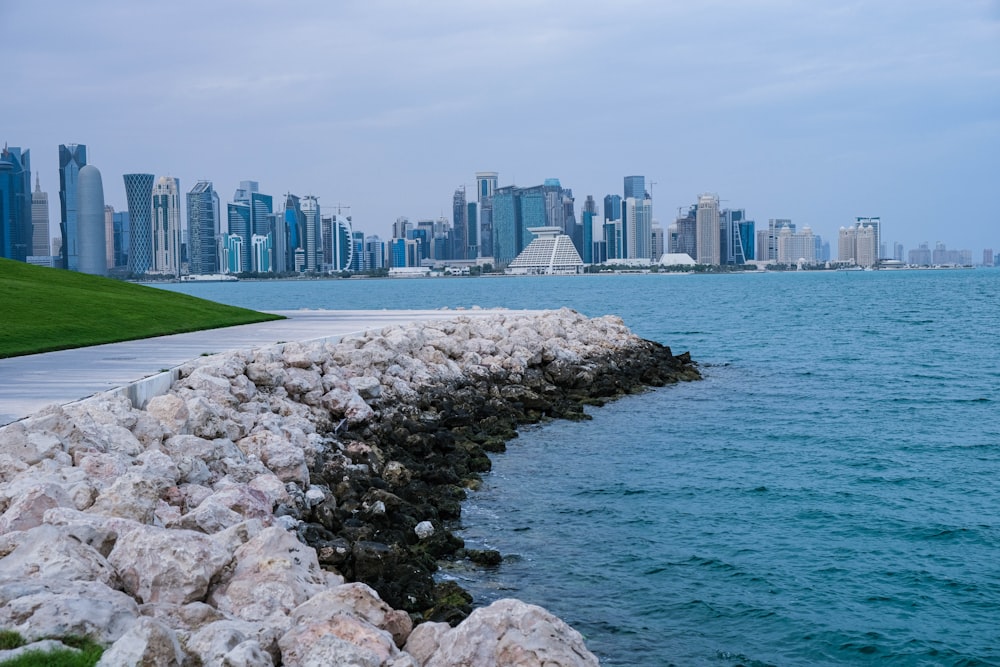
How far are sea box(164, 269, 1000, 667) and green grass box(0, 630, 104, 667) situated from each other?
4810 millimetres

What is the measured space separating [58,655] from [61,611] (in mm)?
432

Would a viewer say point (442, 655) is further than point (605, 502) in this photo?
No

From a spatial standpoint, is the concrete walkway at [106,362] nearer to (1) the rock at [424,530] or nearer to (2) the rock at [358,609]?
(1) the rock at [424,530]

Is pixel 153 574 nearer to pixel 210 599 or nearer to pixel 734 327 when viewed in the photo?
pixel 210 599

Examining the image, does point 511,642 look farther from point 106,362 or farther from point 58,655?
point 106,362

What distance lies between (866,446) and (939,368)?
49.7 feet

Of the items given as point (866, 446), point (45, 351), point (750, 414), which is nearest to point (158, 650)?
point (45, 351)

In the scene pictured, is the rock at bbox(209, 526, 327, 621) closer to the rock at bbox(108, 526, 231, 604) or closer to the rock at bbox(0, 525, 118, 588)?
the rock at bbox(108, 526, 231, 604)

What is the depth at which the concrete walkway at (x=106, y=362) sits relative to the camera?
481 inches

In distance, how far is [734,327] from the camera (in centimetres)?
5284

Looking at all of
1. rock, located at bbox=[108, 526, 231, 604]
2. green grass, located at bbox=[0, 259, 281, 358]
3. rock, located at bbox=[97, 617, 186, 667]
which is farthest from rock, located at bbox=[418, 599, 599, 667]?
green grass, located at bbox=[0, 259, 281, 358]

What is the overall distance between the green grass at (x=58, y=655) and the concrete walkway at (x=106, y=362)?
5718mm

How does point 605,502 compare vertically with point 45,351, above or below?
below

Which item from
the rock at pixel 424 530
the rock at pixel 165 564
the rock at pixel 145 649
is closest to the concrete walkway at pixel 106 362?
the rock at pixel 165 564
